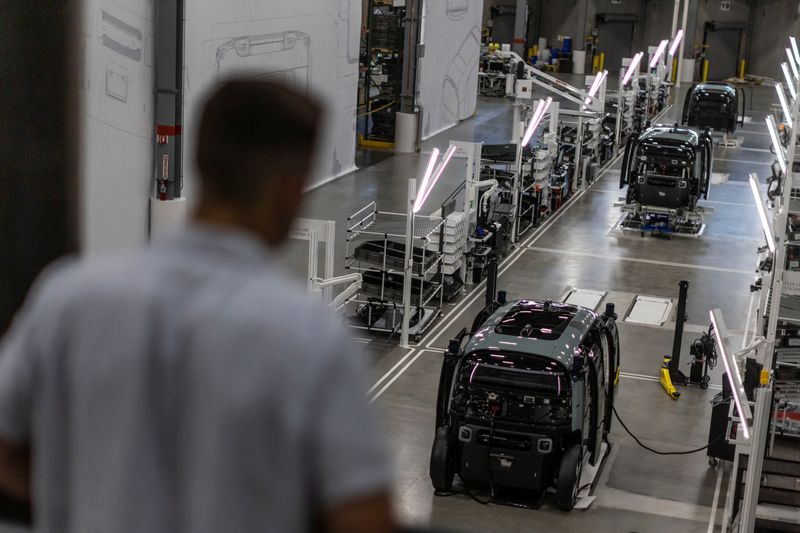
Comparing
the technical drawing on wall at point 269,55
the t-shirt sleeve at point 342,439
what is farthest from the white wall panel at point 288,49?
the t-shirt sleeve at point 342,439

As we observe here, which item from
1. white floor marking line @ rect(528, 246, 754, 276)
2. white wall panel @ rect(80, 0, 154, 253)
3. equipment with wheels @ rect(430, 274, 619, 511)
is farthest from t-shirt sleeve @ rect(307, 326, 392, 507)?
white floor marking line @ rect(528, 246, 754, 276)

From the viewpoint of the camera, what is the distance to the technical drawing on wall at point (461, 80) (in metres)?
35.7

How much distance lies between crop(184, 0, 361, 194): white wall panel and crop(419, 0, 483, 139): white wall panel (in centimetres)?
544

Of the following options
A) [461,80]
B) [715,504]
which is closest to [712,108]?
[461,80]

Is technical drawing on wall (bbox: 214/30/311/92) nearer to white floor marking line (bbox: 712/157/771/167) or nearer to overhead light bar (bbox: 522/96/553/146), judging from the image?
overhead light bar (bbox: 522/96/553/146)

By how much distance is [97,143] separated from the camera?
16.2 metres

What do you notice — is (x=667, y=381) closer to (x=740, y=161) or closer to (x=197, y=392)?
(x=197, y=392)

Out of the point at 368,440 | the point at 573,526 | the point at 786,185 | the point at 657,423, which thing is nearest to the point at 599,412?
the point at 573,526

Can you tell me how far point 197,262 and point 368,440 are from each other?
32cm

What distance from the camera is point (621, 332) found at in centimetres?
1689

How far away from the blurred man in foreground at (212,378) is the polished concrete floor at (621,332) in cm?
454

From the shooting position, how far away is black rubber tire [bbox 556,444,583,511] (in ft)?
34.4

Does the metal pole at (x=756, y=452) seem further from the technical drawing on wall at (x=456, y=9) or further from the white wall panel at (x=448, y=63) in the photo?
the technical drawing on wall at (x=456, y=9)

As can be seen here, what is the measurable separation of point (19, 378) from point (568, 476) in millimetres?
9316
